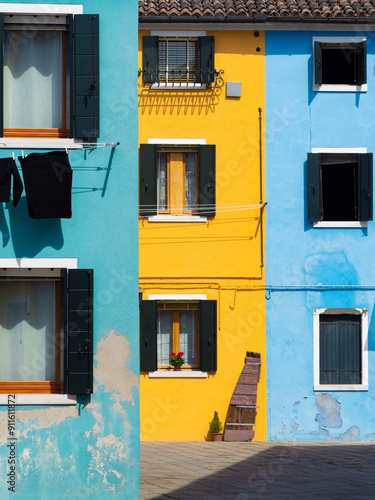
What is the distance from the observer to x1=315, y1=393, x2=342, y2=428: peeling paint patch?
19.8 meters

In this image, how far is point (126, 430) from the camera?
11602mm

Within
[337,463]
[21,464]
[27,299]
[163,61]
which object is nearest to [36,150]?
[27,299]

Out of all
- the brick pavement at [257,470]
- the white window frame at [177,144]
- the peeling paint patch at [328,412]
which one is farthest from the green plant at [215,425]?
the white window frame at [177,144]

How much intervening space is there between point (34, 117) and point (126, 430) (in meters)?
3.96

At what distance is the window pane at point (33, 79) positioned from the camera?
39.9 ft

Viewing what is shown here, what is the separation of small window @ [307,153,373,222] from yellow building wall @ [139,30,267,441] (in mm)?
1134

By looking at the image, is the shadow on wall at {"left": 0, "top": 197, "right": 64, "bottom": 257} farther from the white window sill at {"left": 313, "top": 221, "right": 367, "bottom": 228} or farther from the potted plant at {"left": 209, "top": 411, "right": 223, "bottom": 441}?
the white window sill at {"left": 313, "top": 221, "right": 367, "bottom": 228}

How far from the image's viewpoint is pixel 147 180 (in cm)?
1980

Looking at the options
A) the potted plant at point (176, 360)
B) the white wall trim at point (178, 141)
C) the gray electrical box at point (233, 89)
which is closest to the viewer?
the potted plant at point (176, 360)

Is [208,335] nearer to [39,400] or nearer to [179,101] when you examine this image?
[179,101]

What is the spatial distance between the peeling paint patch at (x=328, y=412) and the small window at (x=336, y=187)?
362 cm

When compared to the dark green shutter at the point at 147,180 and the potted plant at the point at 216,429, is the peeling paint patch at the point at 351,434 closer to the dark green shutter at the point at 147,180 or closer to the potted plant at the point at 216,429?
the potted plant at the point at 216,429

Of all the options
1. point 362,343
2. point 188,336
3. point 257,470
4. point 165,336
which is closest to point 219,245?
point 188,336

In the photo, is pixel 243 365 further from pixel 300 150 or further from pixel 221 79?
pixel 221 79
